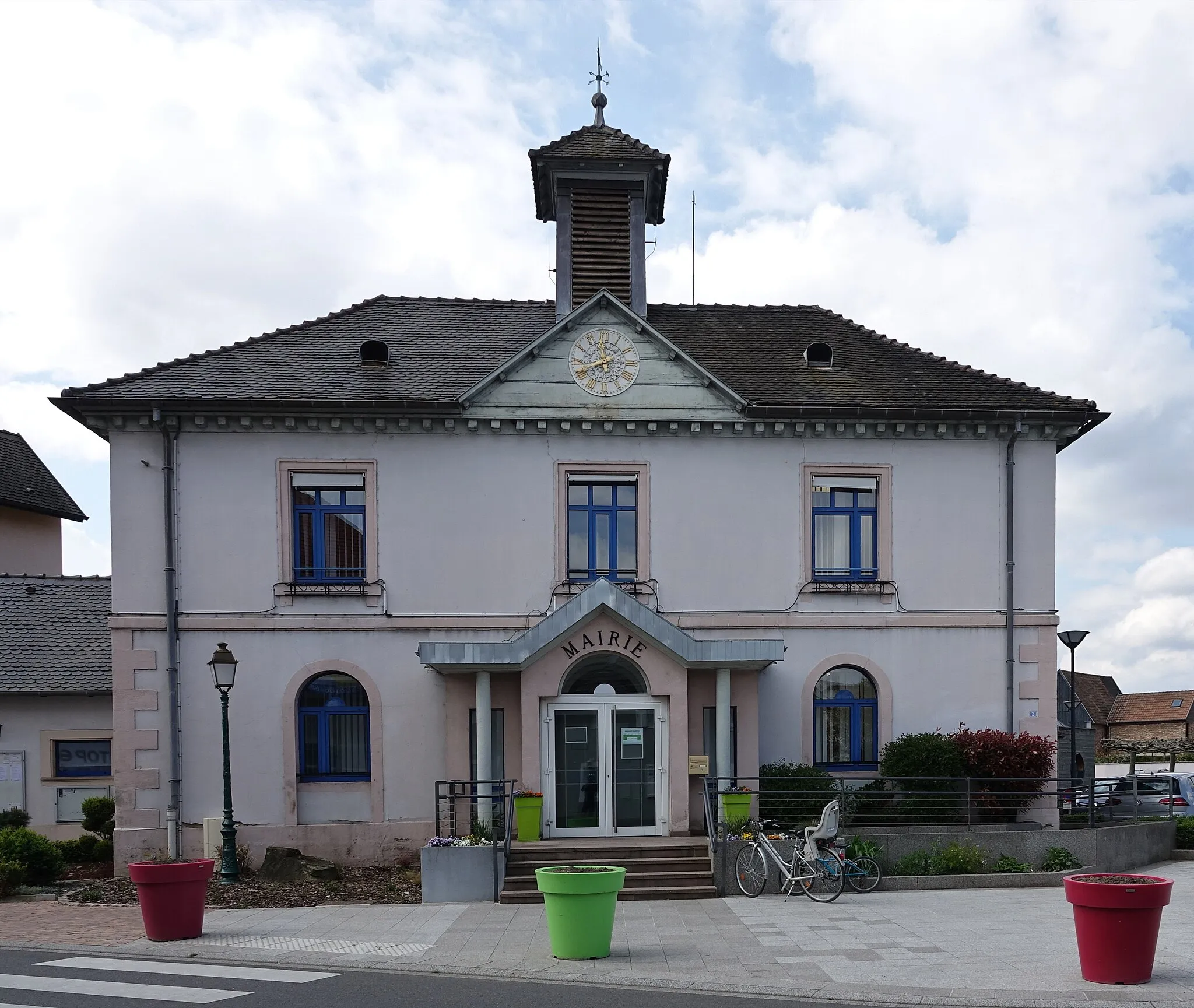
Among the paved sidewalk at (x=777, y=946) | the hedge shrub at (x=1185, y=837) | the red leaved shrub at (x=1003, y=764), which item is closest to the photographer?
the paved sidewalk at (x=777, y=946)

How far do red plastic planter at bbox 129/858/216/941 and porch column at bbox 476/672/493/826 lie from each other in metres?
5.04

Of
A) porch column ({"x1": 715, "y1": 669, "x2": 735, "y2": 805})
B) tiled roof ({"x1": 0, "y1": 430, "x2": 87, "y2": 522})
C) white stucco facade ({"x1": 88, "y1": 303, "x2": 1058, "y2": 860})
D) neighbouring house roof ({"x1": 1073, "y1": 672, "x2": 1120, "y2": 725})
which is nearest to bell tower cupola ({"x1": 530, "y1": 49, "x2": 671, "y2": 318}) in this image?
white stucco facade ({"x1": 88, "y1": 303, "x2": 1058, "y2": 860})

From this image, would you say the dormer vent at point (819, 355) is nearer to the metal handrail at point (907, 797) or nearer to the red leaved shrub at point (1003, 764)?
the red leaved shrub at point (1003, 764)

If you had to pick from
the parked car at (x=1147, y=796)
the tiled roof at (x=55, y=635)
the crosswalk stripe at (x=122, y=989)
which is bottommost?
the parked car at (x=1147, y=796)

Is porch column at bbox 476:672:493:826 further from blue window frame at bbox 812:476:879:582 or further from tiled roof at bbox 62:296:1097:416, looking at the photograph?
blue window frame at bbox 812:476:879:582

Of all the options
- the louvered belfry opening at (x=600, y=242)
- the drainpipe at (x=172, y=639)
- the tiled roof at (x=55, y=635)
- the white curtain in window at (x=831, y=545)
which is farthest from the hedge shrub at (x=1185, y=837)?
the tiled roof at (x=55, y=635)

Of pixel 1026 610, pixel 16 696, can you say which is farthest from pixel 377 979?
pixel 16 696

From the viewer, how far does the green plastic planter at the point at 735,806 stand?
16906 mm

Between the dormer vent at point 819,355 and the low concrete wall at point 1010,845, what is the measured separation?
8.25m

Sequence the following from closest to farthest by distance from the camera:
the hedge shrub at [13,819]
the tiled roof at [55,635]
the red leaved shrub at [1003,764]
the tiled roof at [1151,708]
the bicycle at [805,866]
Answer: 1. the bicycle at [805,866]
2. the red leaved shrub at [1003,764]
3. the hedge shrub at [13,819]
4. the tiled roof at [55,635]
5. the tiled roof at [1151,708]

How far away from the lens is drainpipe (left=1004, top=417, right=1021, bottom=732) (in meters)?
19.6

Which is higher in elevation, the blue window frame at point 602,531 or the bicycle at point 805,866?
the blue window frame at point 602,531

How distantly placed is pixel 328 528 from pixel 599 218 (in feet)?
25.8

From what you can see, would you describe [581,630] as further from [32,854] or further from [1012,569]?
[32,854]
